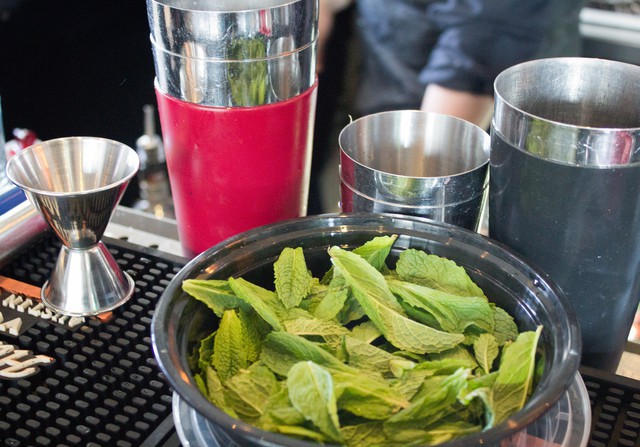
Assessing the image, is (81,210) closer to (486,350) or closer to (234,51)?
(234,51)

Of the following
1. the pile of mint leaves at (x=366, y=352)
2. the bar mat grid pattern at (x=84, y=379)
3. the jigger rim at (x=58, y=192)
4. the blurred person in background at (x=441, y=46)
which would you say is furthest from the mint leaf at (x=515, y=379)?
the blurred person in background at (x=441, y=46)

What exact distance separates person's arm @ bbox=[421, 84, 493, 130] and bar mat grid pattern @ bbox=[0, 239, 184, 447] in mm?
1059

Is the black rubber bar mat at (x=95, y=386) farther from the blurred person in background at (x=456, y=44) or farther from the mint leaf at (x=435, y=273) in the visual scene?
the blurred person in background at (x=456, y=44)

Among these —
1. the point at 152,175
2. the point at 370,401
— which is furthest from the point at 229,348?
the point at 152,175

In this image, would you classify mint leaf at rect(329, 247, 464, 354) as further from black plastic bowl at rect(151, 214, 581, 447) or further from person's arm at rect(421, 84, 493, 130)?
person's arm at rect(421, 84, 493, 130)

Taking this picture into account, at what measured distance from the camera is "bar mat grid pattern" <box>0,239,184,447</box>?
78 cm

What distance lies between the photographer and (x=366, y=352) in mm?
735

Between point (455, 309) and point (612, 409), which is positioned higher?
point (455, 309)

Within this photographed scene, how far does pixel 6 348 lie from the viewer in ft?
2.93

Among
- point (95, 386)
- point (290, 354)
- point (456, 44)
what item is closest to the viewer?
point (290, 354)

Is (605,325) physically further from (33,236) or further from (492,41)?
(492,41)

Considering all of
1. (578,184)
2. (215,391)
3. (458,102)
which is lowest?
(458,102)

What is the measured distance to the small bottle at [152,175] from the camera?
2.35 m

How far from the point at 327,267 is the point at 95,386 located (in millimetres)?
300
